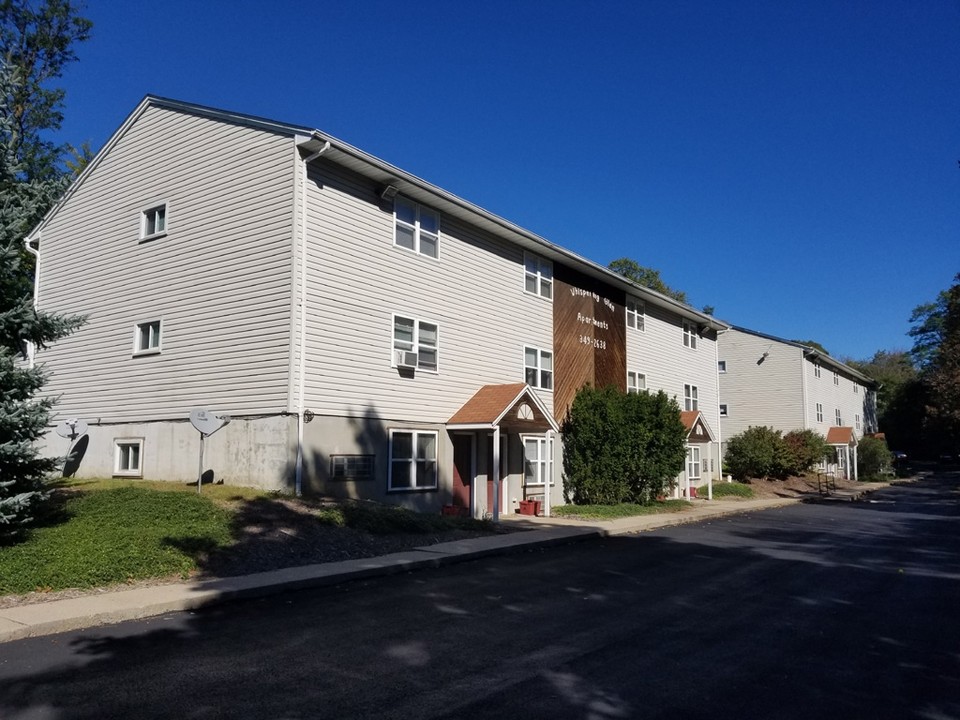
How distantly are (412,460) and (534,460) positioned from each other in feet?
18.8

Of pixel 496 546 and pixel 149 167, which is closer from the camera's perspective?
pixel 496 546

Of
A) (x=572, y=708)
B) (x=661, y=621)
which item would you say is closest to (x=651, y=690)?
(x=572, y=708)

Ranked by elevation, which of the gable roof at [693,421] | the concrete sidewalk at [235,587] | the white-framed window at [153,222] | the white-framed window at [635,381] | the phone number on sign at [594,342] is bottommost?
the concrete sidewalk at [235,587]

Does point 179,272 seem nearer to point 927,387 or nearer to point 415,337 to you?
point 415,337

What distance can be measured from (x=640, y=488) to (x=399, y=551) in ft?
39.3

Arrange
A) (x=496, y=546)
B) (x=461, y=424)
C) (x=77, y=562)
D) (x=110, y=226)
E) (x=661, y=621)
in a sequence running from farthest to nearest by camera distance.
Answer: (x=110, y=226) < (x=461, y=424) < (x=496, y=546) < (x=77, y=562) < (x=661, y=621)

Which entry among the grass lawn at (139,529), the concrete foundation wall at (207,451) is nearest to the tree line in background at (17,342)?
the grass lawn at (139,529)

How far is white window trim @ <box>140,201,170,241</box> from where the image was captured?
18.7 m

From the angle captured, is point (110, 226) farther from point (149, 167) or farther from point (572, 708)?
point (572, 708)

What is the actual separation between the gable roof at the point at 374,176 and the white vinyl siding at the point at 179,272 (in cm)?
19

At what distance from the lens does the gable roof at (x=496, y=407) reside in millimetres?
18391

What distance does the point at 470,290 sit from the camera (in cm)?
2038

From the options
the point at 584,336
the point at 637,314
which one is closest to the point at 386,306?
the point at 584,336

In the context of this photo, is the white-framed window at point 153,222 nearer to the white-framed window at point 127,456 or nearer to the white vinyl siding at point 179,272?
the white vinyl siding at point 179,272
